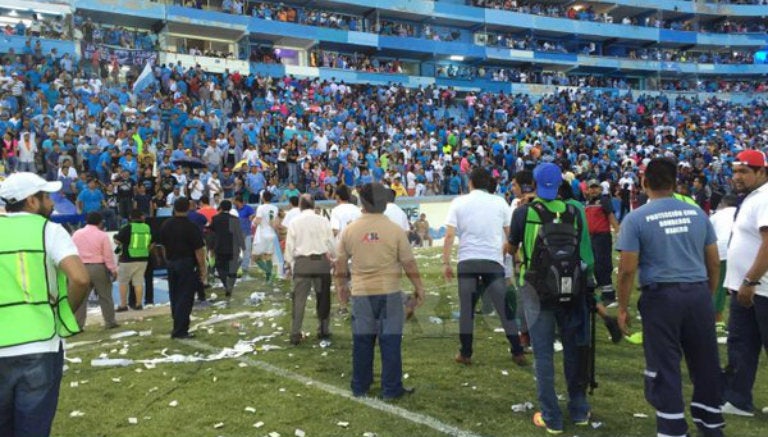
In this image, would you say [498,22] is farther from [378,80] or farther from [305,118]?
[305,118]

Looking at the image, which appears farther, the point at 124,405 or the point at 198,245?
the point at 198,245

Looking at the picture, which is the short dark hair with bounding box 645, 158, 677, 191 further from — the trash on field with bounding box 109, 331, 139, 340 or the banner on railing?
the banner on railing

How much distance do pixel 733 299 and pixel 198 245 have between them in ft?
20.4

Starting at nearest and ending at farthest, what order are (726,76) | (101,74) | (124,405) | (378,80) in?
(124,405)
(101,74)
(378,80)
(726,76)

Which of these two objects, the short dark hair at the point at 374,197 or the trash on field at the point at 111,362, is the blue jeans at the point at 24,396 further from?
the trash on field at the point at 111,362

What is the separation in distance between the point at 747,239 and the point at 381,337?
9.93 feet

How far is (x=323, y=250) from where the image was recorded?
25.3ft

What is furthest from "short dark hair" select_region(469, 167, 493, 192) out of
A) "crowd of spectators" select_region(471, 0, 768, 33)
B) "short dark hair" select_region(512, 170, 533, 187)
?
"crowd of spectators" select_region(471, 0, 768, 33)

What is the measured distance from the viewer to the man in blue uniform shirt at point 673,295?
3963 millimetres

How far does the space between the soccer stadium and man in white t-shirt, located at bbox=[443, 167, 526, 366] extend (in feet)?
0.07

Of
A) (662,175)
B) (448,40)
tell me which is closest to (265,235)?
(662,175)

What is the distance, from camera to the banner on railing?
79.3 ft

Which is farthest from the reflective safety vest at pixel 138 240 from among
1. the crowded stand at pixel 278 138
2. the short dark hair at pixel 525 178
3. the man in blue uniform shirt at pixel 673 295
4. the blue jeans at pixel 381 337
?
the man in blue uniform shirt at pixel 673 295

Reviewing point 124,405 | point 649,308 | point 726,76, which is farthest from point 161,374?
point 726,76
